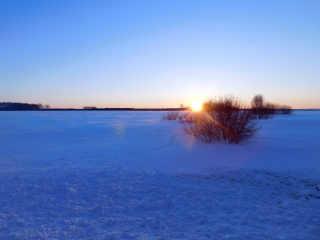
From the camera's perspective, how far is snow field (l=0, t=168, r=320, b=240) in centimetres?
376

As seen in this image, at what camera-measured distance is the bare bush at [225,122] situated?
13.8 metres

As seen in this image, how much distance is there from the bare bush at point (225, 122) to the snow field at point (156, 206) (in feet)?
22.2

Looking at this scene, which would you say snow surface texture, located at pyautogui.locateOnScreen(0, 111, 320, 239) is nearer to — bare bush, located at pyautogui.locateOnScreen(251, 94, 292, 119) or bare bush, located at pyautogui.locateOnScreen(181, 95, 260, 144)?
bare bush, located at pyautogui.locateOnScreen(181, 95, 260, 144)

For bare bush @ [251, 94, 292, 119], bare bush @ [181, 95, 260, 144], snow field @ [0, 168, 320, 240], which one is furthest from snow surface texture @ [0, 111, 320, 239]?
bare bush @ [251, 94, 292, 119]

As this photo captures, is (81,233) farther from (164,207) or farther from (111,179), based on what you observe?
(111,179)

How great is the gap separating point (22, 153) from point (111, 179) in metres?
6.76

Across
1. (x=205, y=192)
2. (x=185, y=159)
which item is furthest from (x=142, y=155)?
(x=205, y=192)

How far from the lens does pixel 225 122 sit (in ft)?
45.8

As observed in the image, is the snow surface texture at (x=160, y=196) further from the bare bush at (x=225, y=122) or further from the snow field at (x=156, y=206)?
the bare bush at (x=225, y=122)

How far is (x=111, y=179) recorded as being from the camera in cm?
673

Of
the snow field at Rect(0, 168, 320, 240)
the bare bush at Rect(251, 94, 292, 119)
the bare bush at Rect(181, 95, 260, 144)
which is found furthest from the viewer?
the bare bush at Rect(251, 94, 292, 119)

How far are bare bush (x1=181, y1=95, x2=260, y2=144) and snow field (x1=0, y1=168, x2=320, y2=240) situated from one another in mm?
6771

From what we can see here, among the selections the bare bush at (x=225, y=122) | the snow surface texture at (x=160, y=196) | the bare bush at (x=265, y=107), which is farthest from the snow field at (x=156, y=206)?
the bare bush at (x=265, y=107)

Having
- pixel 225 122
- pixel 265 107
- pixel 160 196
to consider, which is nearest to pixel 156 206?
pixel 160 196
